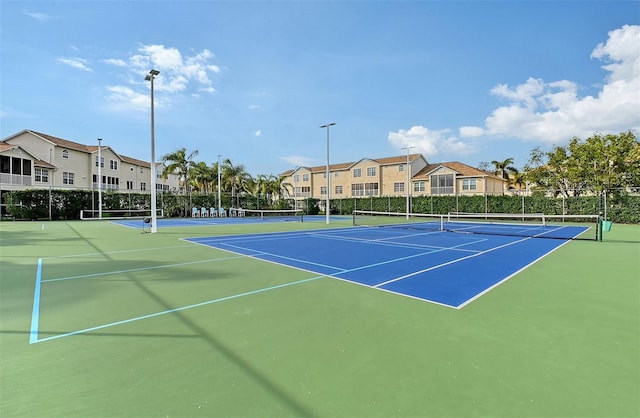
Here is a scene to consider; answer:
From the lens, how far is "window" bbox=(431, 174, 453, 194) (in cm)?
4625

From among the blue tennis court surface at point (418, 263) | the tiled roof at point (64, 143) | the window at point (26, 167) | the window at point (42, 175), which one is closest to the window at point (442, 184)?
the blue tennis court surface at point (418, 263)

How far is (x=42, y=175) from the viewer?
3662cm

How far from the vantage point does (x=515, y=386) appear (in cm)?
269

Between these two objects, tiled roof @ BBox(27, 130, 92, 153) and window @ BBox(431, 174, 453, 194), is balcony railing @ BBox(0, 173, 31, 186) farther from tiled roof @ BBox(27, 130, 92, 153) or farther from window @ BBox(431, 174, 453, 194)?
window @ BBox(431, 174, 453, 194)

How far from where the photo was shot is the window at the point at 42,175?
1416 inches

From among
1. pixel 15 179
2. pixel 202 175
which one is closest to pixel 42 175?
pixel 15 179

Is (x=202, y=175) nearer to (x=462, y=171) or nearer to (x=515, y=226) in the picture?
(x=462, y=171)

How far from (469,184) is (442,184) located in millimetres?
3579

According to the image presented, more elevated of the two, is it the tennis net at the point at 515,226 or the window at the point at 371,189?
the window at the point at 371,189

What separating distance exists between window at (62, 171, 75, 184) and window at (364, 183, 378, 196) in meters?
41.0

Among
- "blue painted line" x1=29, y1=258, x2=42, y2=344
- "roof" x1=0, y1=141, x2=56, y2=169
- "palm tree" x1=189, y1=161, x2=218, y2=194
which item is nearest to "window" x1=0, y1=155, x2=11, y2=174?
"roof" x1=0, y1=141, x2=56, y2=169

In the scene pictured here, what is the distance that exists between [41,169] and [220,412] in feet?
150

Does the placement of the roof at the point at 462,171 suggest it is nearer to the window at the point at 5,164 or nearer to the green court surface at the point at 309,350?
the green court surface at the point at 309,350

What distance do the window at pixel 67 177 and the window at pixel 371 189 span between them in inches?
1616
